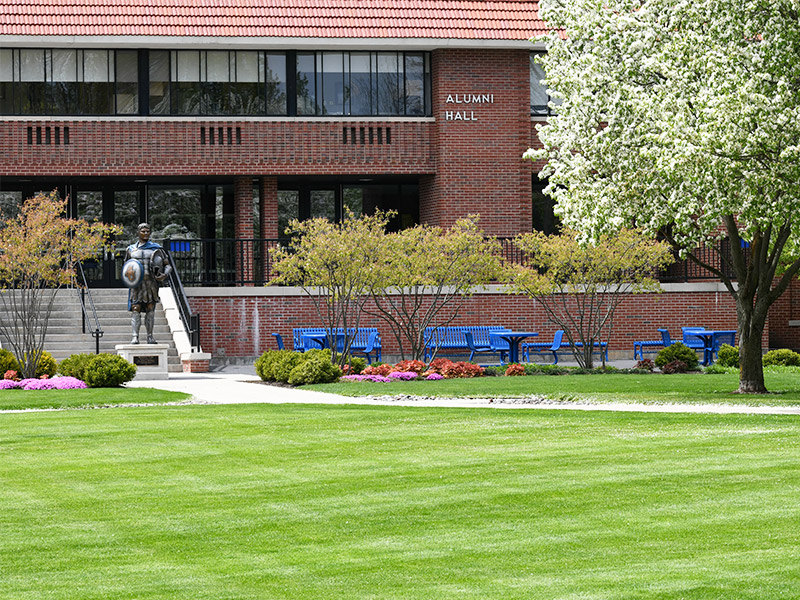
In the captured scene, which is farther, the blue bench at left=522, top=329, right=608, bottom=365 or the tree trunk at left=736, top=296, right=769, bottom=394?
the blue bench at left=522, top=329, right=608, bottom=365

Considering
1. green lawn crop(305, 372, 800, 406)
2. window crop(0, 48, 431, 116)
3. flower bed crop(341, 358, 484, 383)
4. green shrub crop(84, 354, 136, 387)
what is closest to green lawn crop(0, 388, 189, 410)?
green shrub crop(84, 354, 136, 387)

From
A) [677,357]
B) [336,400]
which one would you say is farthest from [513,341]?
[336,400]

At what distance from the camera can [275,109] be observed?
3300 centimetres

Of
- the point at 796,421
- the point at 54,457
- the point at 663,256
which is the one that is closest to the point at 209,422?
the point at 54,457

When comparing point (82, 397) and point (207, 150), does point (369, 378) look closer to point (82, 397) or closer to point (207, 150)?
point (82, 397)

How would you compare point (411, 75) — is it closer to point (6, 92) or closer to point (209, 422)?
point (6, 92)

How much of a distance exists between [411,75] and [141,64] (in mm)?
6808

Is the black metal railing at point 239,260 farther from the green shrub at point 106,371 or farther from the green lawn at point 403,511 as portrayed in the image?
the green lawn at point 403,511

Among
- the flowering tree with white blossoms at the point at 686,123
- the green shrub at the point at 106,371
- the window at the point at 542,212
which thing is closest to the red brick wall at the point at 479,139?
the window at the point at 542,212

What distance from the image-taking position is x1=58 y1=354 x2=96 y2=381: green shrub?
22172mm

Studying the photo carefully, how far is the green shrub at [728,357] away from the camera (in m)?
27.4

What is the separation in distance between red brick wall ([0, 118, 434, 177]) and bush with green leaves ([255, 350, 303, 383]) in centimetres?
924

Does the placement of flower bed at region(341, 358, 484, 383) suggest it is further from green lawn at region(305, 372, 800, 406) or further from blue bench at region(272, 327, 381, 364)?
blue bench at region(272, 327, 381, 364)

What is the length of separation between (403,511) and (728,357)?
19.3 metres
